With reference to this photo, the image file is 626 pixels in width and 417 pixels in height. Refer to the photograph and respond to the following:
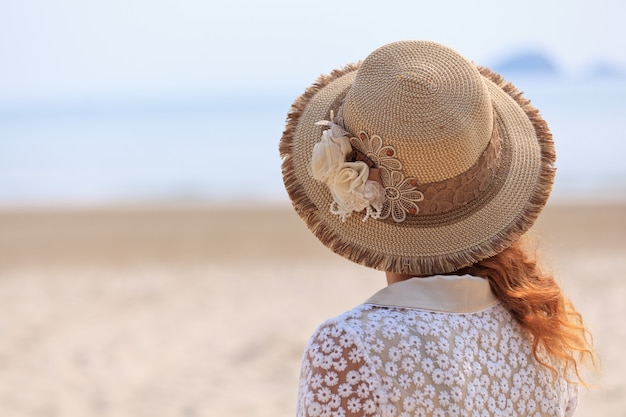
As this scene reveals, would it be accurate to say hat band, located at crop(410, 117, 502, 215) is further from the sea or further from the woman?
the sea

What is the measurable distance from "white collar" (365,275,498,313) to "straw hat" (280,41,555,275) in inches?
1.2

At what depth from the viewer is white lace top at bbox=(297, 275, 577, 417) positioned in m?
1.20

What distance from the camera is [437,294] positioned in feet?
4.27

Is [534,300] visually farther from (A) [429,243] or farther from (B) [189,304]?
(B) [189,304]

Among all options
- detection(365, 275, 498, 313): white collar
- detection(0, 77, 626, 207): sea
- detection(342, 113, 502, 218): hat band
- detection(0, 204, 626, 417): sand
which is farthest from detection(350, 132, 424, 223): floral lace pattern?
detection(0, 77, 626, 207): sea

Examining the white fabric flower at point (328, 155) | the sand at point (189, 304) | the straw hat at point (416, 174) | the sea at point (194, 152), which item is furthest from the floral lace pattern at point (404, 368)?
the sea at point (194, 152)

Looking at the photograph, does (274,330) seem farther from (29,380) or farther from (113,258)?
(113,258)

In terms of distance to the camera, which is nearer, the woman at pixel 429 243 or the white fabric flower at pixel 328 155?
the woman at pixel 429 243

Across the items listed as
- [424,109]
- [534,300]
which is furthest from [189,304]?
[424,109]

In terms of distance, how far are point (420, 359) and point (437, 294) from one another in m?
0.12

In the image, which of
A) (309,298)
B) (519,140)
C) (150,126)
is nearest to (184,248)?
(309,298)

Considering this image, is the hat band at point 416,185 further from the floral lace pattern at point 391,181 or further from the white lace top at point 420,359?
the white lace top at point 420,359

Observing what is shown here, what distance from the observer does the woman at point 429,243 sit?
1.22 m

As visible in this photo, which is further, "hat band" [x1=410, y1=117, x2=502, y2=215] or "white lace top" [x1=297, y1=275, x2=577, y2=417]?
"hat band" [x1=410, y1=117, x2=502, y2=215]
